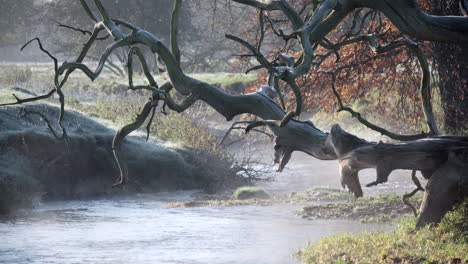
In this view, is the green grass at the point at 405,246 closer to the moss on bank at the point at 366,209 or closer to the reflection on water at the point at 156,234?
the reflection on water at the point at 156,234

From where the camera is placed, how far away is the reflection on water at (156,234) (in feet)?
43.2

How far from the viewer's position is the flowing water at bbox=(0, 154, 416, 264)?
13164 mm

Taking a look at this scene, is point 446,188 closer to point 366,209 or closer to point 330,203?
point 366,209

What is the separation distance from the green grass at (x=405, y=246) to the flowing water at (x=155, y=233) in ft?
2.54

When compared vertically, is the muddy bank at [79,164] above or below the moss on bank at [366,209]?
above

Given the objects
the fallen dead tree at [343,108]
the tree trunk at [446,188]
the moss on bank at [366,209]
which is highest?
the fallen dead tree at [343,108]

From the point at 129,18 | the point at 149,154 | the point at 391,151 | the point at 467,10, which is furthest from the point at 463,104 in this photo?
the point at 129,18

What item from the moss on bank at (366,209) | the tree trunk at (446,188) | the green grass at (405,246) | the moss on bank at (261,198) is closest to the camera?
the green grass at (405,246)

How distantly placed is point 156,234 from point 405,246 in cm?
586

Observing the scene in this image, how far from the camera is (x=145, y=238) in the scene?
1507 centimetres

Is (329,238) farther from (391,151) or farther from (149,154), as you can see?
(149,154)

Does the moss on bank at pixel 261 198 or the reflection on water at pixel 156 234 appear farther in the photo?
the moss on bank at pixel 261 198

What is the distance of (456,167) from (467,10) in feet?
8.03

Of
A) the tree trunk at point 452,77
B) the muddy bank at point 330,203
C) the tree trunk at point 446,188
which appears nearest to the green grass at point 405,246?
the tree trunk at point 446,188
